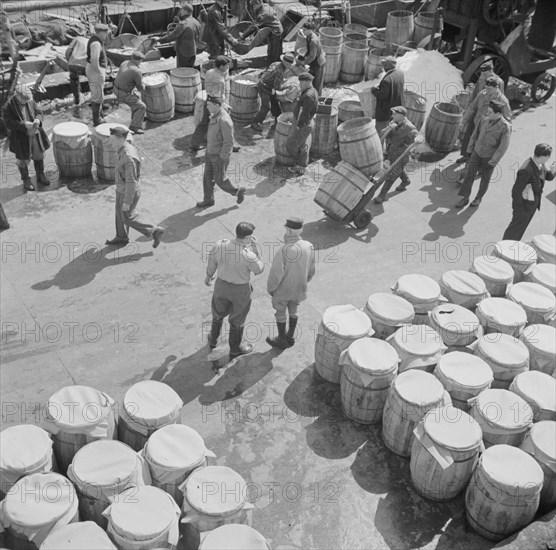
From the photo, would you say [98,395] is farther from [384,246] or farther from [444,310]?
[384,246]

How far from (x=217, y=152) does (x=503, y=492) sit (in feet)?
20.1

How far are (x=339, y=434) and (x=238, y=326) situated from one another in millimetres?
1544

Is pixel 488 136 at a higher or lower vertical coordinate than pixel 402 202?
higher

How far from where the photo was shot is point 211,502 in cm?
512

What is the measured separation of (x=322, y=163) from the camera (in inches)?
471

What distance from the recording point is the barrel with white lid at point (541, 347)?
22.8 feet

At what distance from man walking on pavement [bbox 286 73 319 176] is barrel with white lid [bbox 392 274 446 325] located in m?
4.26

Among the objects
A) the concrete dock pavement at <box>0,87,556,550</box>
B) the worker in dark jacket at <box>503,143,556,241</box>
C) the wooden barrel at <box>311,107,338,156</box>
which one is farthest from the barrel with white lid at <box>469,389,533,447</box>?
the wooden barrel at <box>311,107,338,156</box>

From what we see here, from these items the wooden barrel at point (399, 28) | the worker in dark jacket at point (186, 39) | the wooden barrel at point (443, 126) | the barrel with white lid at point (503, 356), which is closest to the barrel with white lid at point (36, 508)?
the barrel with white lid at point (503, 356)

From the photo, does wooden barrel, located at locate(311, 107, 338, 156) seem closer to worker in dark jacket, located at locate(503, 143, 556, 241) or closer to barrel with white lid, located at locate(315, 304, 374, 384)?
worker in dark jacket, located at locate(503, 143, 556, 241)

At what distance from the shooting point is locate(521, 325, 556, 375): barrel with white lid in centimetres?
696

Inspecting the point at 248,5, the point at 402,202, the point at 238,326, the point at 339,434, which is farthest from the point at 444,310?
the point at 248,5

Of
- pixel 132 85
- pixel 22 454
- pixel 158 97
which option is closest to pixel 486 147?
pixel 158 97

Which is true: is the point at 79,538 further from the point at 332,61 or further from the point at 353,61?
the point at 353,61
